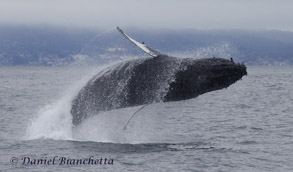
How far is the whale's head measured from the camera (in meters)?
14.7

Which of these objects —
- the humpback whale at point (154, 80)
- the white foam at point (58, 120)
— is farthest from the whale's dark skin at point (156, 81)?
the white foam at point (58, 120)

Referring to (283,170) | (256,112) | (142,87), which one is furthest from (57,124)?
(256,112)

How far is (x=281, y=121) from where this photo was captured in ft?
90.3

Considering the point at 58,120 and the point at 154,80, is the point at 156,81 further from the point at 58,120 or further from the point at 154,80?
the point at 58,120

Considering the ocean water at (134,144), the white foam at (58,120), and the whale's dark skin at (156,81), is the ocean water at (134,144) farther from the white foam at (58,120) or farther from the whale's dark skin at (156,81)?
the whale's dark skin at (156,81)

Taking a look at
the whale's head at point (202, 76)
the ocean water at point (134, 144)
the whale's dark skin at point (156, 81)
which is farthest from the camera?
the ocean water at point (134, 144)

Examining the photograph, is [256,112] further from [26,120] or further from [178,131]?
[26,120]

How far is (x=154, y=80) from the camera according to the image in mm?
15875

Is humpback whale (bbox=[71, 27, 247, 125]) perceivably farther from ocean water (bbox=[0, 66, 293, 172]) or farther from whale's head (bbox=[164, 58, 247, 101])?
ocean water (bbox=[0, 66, 293, 172])

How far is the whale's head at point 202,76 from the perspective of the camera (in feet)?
48.4
